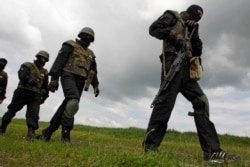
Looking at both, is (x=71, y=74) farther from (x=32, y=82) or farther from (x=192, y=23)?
(x=192, y=23)

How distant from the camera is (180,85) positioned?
707 centimetres

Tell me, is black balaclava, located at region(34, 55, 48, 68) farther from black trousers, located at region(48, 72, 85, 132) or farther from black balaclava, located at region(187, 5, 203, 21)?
black balaclava, located at region(187, 5, 203, 21)

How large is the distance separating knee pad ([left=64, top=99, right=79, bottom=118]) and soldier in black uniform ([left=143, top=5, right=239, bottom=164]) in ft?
8.12

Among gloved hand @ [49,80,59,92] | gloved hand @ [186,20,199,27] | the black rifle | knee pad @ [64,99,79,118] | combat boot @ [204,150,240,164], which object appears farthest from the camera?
gloved hand @ [49,80,59,92]

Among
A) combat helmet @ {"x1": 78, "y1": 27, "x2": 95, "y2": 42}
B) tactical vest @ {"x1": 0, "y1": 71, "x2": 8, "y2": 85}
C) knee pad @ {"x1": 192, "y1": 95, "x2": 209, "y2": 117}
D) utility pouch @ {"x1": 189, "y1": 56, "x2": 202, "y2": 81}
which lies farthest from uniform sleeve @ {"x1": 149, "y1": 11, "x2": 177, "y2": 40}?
tactical vest @ {"x1": 0, "y1": 71, "x2": 8, "y2": 85}

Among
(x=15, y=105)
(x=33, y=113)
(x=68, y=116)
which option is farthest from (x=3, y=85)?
(x=68, y=116)

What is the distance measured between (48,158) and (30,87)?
19.6 feet

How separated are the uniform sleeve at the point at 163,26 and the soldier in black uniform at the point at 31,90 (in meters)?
5.35

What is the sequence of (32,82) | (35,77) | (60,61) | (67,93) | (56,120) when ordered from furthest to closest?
(35,77) → (32,82) → (56,120) → (60,61) → (67,93)

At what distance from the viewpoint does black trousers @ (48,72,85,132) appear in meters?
9.02

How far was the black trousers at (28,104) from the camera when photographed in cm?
1164

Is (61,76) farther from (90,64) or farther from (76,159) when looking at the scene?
(76,159)

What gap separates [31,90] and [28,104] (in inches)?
16.7

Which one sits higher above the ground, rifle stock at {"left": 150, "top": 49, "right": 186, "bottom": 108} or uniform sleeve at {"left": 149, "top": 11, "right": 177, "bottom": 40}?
uniform sleeve at {"left": 149, "top": 11, "right": 177, "bottom": 40}
